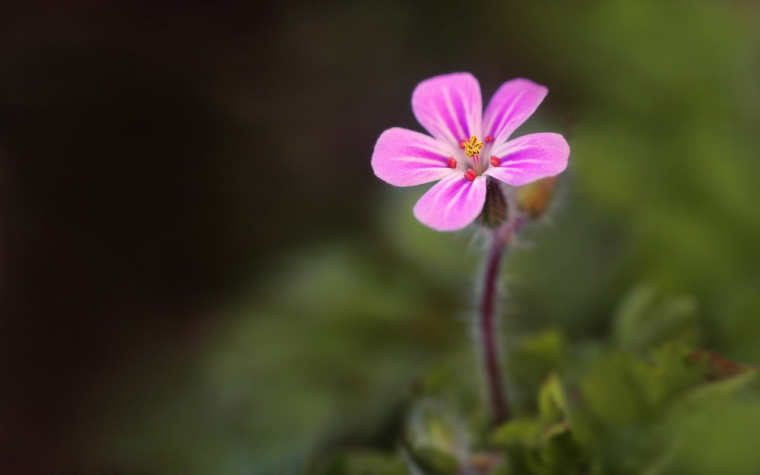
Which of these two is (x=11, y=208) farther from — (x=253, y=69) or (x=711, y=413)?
(x=711, y=413)

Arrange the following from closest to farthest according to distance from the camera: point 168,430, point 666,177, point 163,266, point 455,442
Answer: point 455,442 → point 168,430 → point 666,177 → point 163,266

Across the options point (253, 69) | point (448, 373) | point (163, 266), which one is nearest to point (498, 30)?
point (253, 69)

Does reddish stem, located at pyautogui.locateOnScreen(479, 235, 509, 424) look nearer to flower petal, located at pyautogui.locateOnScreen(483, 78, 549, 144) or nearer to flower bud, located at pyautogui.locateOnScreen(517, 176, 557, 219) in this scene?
flower bud, located at pyautogui.locateOnScreen(517, 176, 557, 219)

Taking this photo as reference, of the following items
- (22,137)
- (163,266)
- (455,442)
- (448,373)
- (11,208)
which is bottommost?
(455,442)

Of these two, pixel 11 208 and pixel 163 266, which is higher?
pixel 11 208

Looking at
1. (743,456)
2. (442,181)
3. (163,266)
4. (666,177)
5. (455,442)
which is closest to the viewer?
(442,181)

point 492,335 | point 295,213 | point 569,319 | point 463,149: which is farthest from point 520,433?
point 295,213

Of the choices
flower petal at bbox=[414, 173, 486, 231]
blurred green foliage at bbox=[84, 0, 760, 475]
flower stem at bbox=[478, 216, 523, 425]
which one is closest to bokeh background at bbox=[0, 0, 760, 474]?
blurred green foliage at bbox=[84, 0, 760, 475]
